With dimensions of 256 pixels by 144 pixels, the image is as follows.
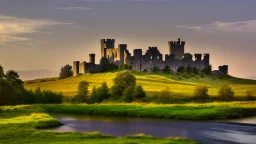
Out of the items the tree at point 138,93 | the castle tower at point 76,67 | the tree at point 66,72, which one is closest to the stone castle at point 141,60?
the castle tower at point 76,67

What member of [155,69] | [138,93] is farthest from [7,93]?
[155,69]

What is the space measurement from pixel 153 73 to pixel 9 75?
57.2 m

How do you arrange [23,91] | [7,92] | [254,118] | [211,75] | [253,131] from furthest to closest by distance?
[211,75]
[23,91]
[7,92]
[254,118]
[253,131]

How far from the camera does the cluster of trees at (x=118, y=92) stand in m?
80.4

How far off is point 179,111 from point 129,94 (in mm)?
19401

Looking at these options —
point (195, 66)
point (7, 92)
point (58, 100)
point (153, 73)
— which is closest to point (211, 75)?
point (195, 66)

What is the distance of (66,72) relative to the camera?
15062 centimetres

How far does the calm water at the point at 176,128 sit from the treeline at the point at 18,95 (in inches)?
711

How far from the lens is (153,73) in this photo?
13525 centimetres

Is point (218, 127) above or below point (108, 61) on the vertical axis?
below

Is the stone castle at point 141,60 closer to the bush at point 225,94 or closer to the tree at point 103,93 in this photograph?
the tree at point 103,93

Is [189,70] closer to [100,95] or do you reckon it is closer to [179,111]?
[100,95]

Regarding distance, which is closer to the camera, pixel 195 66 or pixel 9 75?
pixel 9 75

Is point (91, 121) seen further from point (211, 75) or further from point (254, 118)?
point (211, 75)
